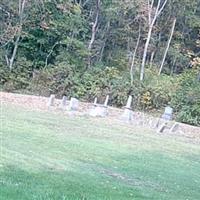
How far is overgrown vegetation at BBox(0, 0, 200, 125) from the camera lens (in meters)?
37.8

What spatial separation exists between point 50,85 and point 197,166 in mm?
20808

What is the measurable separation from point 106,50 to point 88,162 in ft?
97.8

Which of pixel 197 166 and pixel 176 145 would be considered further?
pixel 176 145

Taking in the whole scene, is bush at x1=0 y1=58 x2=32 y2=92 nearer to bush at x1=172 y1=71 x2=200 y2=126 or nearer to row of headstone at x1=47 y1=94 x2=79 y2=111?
row of headstone at x1=47 y1=94 x2=79 y2=111

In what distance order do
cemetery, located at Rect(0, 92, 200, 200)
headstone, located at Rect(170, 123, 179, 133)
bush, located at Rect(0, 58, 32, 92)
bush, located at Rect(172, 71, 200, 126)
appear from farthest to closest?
bush, located at Rect(0, 58, 32, 92) < bush, located at Rect(172, 71, 200, 126) < headstone, located at Rect(170, 123, 179, 133) < cemetery, located at Rect(0, 92, 200, 200)

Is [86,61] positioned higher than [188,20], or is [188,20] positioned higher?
[188,20]

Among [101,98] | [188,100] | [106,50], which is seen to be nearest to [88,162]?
[101,98]

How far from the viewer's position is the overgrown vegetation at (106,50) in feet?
124

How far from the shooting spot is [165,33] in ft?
150

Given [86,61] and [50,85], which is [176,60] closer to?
[86,61]

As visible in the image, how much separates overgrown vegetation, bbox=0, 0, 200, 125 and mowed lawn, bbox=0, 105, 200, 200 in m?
12.1

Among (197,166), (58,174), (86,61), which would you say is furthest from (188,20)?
(58,174)

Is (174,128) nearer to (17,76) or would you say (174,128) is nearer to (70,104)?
(70,104)

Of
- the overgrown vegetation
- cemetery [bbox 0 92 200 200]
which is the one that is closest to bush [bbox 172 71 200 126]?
the overgrown vegetation
